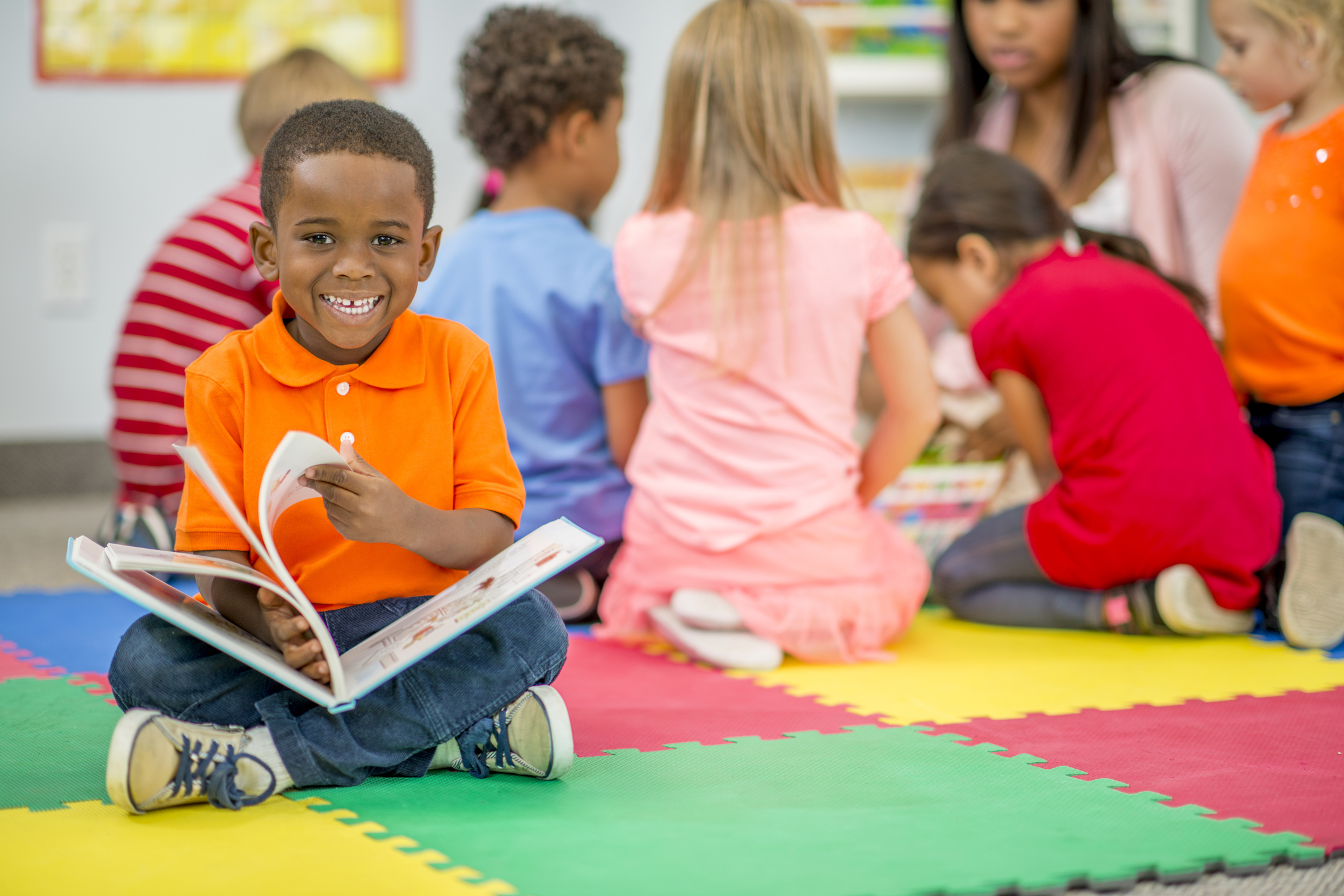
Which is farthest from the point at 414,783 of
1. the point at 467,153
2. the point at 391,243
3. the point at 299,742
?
Result: the point at 467,153

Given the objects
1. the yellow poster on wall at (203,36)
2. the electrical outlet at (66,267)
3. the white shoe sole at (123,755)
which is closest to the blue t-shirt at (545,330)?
the white shoe sole at (123,755)

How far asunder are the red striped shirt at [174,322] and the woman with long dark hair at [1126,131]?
1.33 m

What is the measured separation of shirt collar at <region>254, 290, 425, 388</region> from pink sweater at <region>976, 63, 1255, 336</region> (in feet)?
5.19

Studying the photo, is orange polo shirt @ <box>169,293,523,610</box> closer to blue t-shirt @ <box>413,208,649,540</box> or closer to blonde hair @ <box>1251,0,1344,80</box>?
blue t-shirt @ <box>413,208,649,540</box>

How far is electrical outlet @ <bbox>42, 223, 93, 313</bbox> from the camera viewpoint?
3012mm

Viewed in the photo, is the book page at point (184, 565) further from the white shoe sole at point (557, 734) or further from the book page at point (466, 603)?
the white shoe sole at point (557, 734)

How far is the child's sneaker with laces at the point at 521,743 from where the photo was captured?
101cm

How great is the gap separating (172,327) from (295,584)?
3.74 ft

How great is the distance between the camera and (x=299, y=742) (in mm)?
986

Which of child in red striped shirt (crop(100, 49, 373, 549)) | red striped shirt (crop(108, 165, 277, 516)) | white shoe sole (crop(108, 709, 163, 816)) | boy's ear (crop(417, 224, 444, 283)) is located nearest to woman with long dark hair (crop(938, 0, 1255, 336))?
child in red striped shirt (crop(100, 49, 373, 549))

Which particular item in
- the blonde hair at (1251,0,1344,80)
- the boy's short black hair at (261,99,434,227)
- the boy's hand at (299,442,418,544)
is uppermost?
the blonde hair at (1251,0,1344,80)

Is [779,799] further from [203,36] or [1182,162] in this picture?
[203,36]

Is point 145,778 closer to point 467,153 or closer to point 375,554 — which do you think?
point 375,554

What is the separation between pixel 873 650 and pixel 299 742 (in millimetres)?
779
